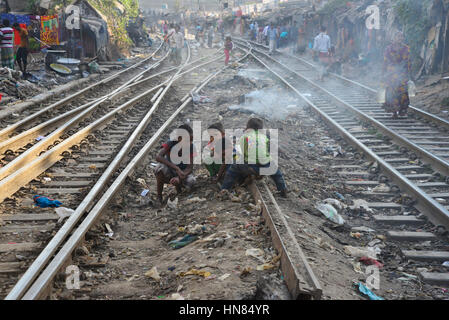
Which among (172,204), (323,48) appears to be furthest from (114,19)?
(172,204)

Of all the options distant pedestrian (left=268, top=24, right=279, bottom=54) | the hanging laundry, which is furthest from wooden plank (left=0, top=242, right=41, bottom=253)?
distant pedestrian (left=268, top=24, right=279, bottom=54)

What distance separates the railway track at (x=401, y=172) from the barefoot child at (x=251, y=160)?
1.69m

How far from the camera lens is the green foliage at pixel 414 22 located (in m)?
15.6

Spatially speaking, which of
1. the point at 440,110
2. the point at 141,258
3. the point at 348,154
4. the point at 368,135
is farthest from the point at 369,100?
the point at 141,258

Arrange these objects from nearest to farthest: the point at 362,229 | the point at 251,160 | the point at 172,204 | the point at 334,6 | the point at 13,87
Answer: the point at 362,229, the point at 251,160, the point at 172,204, the point at 13,87, the point at 334,6

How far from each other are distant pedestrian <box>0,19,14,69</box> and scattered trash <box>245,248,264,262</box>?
13373 mm

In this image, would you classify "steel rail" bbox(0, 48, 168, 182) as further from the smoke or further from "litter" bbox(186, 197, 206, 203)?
the smoke

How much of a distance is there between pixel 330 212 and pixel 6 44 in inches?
512

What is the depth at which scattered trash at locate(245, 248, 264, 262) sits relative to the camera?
13.7 ft

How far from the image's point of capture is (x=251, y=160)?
19.3 feet

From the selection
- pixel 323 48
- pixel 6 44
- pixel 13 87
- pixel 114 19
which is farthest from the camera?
pixel 114 19

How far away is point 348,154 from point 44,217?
5.87m

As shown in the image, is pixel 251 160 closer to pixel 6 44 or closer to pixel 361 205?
pixel 361 205

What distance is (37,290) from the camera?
3.67 m
